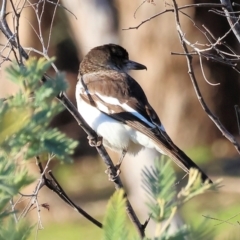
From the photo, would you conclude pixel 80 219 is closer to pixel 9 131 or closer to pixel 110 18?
pixel 110 18

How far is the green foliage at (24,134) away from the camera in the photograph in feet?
2.88

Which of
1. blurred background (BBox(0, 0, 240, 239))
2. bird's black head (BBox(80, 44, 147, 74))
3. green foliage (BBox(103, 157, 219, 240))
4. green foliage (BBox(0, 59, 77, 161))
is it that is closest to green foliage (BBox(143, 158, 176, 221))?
green foliage (BBox(103, 157, 219, 240))

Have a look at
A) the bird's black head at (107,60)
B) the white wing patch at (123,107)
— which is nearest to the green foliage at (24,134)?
the white wing patch at (123,107)

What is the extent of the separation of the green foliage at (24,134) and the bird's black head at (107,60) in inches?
163

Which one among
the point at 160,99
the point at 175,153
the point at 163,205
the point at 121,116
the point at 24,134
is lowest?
the point at 160,99

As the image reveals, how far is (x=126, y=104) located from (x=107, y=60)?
0.93 meters

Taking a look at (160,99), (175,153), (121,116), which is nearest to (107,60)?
(121,116)

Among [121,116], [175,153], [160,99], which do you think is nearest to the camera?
[175,153]

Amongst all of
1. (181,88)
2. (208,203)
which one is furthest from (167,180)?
(181,88)

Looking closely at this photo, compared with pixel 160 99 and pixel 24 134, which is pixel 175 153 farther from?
pixel 160 99

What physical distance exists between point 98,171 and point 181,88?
2.81m

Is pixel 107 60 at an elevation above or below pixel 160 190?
below

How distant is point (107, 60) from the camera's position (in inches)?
204

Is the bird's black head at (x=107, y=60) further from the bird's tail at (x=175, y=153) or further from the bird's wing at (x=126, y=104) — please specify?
the bird's tail at (x=175, y=153)
